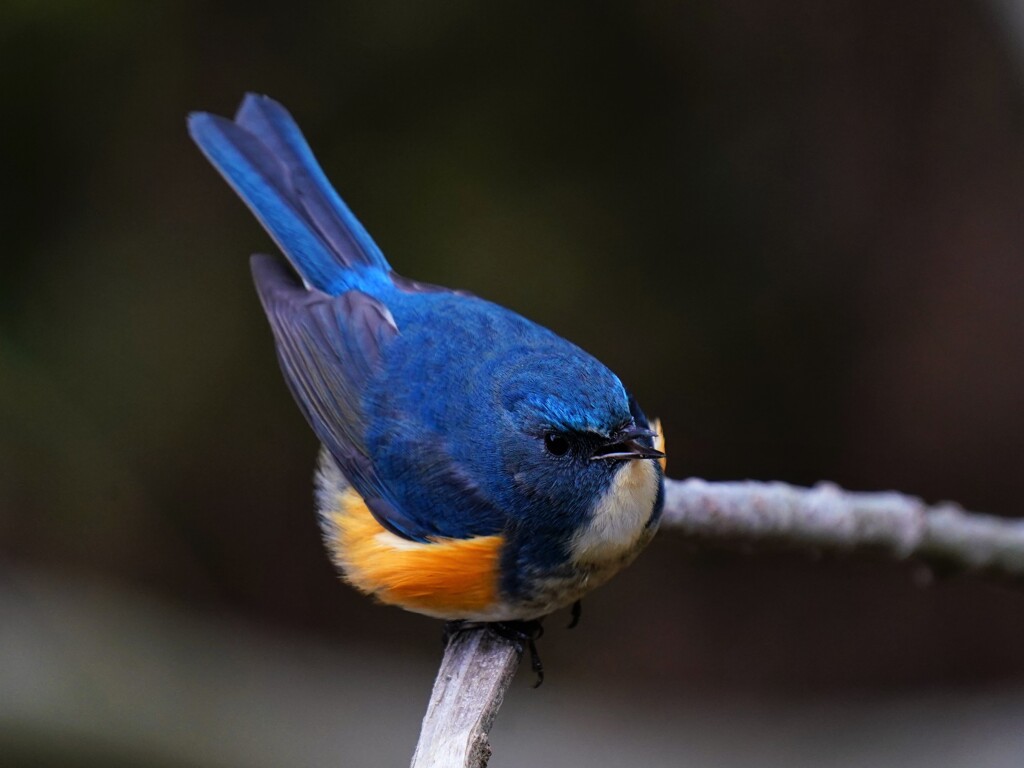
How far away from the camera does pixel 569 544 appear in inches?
118

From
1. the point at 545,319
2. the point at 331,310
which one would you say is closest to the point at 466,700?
the point at 331,310

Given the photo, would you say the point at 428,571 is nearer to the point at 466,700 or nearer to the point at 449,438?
the point at 449,438

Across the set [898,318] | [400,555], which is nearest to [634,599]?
[898,318]

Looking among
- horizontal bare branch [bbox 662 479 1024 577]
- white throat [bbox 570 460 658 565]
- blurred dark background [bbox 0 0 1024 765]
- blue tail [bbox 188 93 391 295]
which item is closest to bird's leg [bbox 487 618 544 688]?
white throat [bbox 570 460 658 565]

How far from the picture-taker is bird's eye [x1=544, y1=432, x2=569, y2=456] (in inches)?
117

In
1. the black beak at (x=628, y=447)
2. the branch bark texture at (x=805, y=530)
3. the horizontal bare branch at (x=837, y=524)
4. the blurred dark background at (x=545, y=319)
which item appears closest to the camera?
the black beak at (x=628, y=447)

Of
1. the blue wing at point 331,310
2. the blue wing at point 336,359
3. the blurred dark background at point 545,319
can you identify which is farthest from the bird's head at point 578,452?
the blurred dark background at point 545,319

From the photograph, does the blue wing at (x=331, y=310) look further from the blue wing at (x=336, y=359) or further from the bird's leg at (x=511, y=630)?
the bird's leg at (x=511, y=630)

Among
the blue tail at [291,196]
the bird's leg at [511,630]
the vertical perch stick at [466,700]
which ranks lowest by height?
the vertical perch stick at [466,700]

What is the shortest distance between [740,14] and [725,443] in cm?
189

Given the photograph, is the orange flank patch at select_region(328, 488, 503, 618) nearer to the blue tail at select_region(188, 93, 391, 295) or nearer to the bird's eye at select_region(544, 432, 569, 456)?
the bird's eye at select_region(544, 432, 569, 456)

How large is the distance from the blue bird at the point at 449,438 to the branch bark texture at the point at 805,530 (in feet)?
0.45

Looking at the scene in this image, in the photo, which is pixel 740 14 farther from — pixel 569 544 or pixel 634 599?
pixel 569 544

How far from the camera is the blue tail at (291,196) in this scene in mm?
4031
